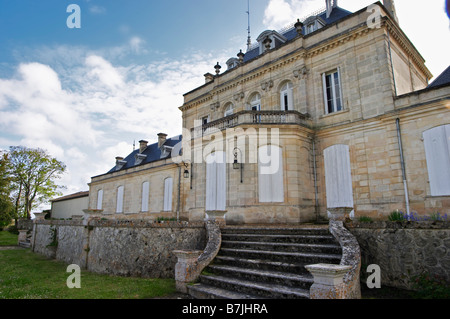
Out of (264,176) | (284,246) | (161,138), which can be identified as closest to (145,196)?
(161,138)

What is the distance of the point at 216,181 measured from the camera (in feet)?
49.5

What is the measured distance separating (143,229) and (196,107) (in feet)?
43.0

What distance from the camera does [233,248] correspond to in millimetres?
7832

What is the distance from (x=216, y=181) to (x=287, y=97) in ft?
19.0

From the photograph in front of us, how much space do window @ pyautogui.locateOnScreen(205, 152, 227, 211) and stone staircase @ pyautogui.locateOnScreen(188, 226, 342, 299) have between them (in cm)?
643

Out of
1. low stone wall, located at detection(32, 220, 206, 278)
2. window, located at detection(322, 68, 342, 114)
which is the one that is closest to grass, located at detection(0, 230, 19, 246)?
low stone wall, located at detection(32, 220, 206, 278)

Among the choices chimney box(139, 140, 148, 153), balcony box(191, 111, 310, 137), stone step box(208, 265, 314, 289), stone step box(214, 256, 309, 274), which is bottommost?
stone step box(208, 265, 314, 289)

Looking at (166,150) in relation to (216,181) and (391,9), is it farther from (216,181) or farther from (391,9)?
(391,9)

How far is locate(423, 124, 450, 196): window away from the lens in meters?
10.1

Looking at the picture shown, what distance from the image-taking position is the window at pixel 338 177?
12.6m

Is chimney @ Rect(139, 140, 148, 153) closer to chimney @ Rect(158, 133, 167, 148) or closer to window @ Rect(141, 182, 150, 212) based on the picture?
chimney @ Rect(158, 133, 167, 148)

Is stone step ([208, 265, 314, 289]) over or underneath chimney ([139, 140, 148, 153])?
underneath
